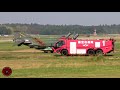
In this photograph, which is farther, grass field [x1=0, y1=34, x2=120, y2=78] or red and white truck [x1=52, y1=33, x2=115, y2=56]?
red and white truck [x1=52, y1=33, x2=115, y2=56]

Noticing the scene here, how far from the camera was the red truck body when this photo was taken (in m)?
38.6

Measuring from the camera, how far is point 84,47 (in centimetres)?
3869

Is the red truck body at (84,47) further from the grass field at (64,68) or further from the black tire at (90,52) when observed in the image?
the grass field at (64,68)

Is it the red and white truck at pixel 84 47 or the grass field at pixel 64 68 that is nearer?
the grass field at pixel 64 68

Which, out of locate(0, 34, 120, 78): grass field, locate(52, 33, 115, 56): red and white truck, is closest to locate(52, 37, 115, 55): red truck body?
locate(52, 33, 115, 56): red and white truck

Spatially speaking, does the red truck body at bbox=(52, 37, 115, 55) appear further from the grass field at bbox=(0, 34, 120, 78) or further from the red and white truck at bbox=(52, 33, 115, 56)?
the grass field at bbox=(0, 34, 120, 78)

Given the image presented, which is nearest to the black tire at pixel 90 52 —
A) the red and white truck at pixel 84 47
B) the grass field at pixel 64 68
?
the red and white truck at pixel 84 47

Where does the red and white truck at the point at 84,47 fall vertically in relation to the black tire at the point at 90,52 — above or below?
above

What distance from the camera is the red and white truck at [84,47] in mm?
38562
